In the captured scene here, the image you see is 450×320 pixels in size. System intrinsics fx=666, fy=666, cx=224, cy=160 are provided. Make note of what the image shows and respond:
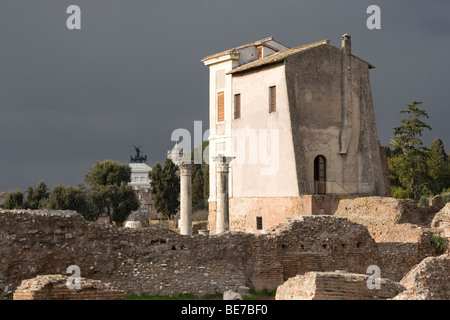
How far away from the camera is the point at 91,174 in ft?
165

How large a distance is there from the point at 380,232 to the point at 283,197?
690cm

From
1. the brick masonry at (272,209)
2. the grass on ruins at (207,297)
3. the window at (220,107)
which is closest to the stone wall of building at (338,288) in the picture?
the grass on ruins at (207,297)

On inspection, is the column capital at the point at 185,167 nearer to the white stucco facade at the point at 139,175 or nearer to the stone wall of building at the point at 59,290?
the stone wall of building at the point at 59,290

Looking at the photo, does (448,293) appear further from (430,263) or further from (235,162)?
(235,162)

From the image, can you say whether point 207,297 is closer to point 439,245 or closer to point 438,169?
point 439,245

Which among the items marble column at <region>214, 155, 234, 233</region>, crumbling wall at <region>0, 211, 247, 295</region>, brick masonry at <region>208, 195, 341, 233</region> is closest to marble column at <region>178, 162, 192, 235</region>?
marble column at <region>214, 155, 234, 233</region>

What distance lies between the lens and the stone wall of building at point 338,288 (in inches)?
399

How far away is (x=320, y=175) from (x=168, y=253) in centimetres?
1441

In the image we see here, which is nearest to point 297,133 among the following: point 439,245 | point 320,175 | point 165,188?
point 320,175

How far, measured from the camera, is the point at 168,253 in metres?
14.6

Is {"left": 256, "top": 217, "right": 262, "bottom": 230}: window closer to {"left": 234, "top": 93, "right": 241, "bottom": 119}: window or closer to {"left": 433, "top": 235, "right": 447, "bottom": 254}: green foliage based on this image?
{"left": 234, "top": 93, "right": 241, "bottom": 119}: window

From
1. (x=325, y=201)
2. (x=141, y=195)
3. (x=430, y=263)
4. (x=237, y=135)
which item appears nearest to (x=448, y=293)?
(x=430, y=263)
